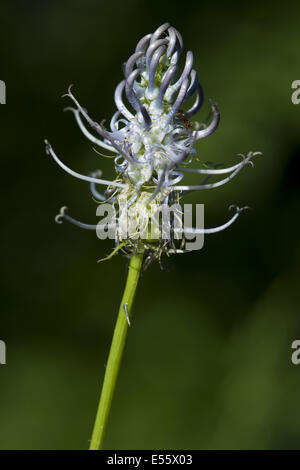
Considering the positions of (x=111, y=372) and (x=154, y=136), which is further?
(x=154, y=136)

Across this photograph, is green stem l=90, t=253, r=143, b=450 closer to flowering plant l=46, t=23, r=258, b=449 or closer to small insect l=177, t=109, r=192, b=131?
flowering plant l=46, t=23, r=258, b=449

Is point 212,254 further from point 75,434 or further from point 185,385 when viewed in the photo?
point 75,434

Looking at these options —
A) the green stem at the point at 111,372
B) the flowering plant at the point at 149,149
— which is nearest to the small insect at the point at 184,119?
the flowering plant at the point at 149,149

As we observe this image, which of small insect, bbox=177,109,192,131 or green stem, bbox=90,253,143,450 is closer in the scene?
green stem, bbox=90,253,143,450

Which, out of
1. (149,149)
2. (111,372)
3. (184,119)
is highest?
(184,119)

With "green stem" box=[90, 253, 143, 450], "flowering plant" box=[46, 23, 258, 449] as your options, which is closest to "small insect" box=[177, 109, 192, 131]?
"flowering plant" box=[46, 23, 258, 449]

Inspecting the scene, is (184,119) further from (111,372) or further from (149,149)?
(111,372)

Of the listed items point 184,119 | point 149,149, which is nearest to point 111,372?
point 149,149

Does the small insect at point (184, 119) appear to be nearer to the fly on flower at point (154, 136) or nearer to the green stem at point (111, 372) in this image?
the fly on flower at point (154, 136)
